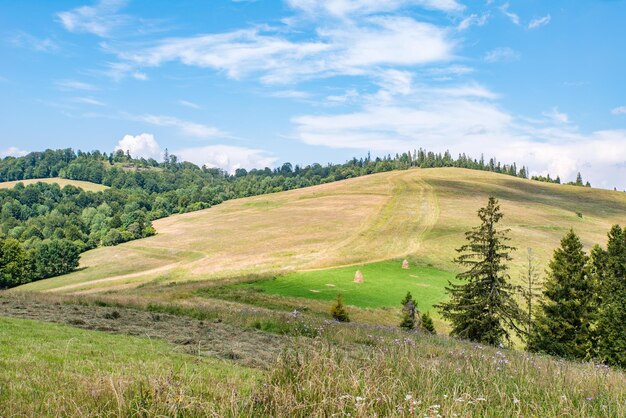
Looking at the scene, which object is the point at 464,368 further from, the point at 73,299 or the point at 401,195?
the point at 401,195

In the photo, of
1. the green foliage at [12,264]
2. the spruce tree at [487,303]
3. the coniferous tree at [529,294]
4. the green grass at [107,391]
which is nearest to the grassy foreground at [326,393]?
the green grass at [107,391]

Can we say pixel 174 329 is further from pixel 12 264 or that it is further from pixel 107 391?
pixel 12 264

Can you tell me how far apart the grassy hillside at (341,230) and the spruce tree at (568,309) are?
109 feet

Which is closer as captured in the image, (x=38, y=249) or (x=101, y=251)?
(x=38, y=249)

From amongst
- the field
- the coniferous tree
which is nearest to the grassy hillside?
the field

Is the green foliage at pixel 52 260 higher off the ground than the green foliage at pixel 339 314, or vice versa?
the green foliage at pixel 339 314

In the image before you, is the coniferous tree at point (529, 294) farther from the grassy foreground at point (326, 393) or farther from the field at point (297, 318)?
the grassy foreground at point (326, 393)

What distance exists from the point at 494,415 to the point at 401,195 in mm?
Answer: 129594

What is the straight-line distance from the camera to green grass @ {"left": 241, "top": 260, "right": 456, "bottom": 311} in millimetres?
55219

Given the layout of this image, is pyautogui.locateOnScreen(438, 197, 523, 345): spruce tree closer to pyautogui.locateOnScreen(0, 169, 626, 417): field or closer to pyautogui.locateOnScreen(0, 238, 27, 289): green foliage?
pyautogui.locateOnScreen(0, 169, 626, 417): field

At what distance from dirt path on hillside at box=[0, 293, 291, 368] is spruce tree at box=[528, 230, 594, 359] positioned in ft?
101

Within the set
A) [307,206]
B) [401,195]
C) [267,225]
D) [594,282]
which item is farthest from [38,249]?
[594,282]

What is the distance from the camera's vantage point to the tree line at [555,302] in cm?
2917

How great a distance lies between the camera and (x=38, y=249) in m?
98.5
